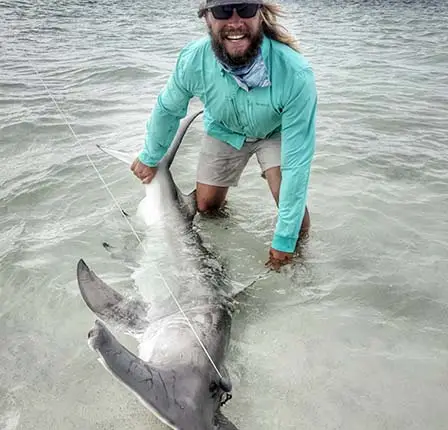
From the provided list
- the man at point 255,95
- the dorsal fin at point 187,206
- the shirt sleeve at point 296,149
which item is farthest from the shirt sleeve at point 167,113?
the shirt sleeve at point 296,149

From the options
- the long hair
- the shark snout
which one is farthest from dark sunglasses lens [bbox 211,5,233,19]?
the shark snout

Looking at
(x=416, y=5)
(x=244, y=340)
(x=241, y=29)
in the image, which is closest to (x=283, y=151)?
(x=241, y=29)

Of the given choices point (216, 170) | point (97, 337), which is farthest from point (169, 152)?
point (97, 337)

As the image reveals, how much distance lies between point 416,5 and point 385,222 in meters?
17.2

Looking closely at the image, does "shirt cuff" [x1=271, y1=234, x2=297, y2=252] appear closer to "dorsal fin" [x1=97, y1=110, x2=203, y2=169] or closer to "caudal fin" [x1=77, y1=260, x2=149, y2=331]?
"caudal fin" [x1=77, y1=260, x2=149, y2=331]

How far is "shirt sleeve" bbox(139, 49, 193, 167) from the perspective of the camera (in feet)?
13.1

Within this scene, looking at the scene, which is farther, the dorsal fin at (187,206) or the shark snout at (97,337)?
the dorsal fin at (187,206)

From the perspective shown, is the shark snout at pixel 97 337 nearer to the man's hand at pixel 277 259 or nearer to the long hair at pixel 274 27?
the man's hand at pixel 277 259

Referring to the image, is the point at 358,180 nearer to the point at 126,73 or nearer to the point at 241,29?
the point at 241,29

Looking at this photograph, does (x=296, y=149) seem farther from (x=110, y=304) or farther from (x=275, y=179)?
(x=110, y=304)

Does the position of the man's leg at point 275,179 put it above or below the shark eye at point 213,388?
below

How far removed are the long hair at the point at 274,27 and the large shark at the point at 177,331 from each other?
119 centimetres

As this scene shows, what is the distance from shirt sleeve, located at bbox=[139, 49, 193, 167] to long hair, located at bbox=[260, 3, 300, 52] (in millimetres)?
624

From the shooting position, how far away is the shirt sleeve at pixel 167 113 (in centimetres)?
400
